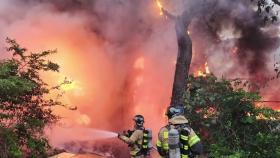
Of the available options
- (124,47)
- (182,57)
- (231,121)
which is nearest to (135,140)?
(231,121)

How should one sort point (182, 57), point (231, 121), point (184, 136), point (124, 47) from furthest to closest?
point (124, 47) < point (182, 57) < point (231, 121) < point (184, 136)

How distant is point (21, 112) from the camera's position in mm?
8625

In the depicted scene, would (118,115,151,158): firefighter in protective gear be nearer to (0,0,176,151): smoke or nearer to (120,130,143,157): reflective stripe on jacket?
(120,130,143,157): reflective stripe on jacket

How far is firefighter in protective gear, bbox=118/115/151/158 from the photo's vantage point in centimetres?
902

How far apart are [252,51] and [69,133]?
39.8ft

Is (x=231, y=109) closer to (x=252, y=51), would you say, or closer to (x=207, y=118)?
(x=207, y=118)

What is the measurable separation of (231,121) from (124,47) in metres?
11.1

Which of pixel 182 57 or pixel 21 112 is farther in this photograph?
pixel 182 57

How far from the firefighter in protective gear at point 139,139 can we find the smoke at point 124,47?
6929 millimetres

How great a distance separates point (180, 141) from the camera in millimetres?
6457

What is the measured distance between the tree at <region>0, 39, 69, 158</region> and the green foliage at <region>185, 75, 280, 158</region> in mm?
3359

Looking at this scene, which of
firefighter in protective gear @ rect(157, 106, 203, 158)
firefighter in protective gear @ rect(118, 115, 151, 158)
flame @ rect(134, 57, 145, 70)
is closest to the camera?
firefighter in protective gear @ rect(157, 106, 203, 158)

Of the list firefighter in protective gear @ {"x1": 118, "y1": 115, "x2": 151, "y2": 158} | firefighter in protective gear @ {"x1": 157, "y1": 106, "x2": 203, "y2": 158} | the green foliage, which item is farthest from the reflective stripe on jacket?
firefighter in protective gear @ {"x1": 157, "y1": 106, "x2": 203, "y2": 158}

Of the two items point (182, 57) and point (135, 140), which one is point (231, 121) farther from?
point (182, 57)
